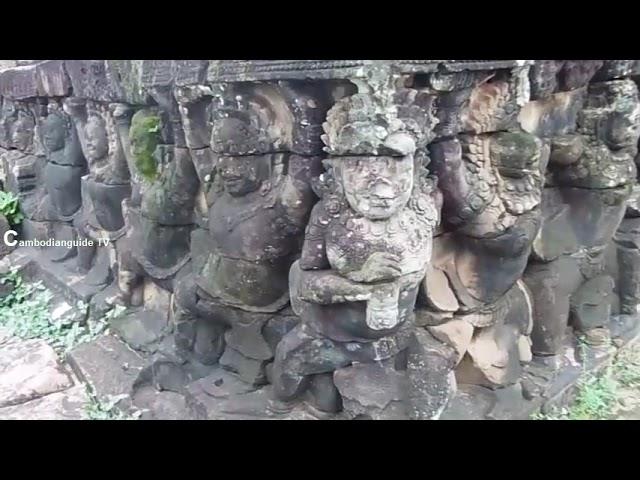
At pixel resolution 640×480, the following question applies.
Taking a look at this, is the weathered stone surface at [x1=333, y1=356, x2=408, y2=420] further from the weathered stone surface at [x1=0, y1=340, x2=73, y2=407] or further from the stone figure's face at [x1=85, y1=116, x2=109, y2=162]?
the stone figure's face at [x1=85, y1=116, x2=109, y2=162]

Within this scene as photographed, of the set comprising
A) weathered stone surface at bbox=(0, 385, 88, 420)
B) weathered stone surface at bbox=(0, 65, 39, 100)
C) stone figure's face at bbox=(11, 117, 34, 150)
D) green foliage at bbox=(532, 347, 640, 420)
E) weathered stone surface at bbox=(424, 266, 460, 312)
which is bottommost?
weathered stone surface at bbox=(0, 385, 88, 420)

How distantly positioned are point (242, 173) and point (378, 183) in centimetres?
73

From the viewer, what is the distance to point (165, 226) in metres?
3.75

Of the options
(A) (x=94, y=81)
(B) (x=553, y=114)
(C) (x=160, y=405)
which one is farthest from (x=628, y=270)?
(A) (x=94, y=81)

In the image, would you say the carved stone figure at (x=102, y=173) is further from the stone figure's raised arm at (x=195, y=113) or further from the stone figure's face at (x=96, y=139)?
the stone figure's raised arm at (x=195, y=113)

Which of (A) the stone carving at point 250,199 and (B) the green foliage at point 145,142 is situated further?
(B) the green foliage at point 145,142

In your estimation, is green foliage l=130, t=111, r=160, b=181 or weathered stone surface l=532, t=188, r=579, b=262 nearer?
weathered stone surface l=532, t=188, r=579, b=262

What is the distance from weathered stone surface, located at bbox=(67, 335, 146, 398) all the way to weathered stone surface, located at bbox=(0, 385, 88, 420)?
99 mm

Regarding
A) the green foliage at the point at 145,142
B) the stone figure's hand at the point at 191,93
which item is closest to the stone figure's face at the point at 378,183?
the stone figure's hand at the point at 191,93

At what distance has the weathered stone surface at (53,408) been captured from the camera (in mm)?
3461

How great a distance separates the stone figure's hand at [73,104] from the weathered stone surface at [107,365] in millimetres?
1549

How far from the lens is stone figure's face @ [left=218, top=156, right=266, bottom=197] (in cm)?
301

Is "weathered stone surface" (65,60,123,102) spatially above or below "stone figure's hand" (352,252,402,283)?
above

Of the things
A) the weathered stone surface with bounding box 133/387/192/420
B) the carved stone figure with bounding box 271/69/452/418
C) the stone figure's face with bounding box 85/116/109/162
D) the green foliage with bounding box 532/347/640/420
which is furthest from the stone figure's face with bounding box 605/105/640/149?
the stone figure's face with bounding box 85/116/109/162
